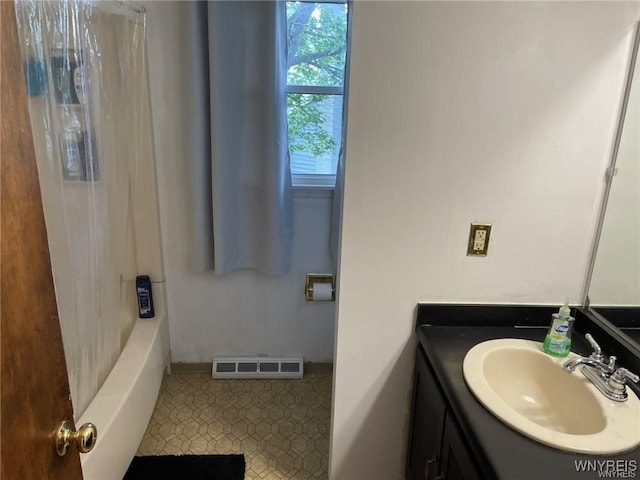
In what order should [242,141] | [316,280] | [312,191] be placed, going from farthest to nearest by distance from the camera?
[316,280]
[312,191]
[242,141]

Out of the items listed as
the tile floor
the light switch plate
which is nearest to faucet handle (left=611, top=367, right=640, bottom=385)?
the light switch plate

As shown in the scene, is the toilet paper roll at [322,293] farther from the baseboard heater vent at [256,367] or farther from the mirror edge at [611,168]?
the mirror edge at [611,168]

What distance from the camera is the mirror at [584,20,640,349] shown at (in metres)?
1.38

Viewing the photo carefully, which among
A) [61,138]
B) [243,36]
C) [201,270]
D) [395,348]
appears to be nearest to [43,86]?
[61,138]

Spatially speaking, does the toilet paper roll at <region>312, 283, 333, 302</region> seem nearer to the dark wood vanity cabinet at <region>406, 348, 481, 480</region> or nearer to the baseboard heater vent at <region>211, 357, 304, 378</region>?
the baseboard heater vent at <region>211, 357, 304, 378</region>

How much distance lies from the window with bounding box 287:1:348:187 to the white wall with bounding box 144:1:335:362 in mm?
195

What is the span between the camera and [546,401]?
137 cm

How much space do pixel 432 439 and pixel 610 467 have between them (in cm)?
54

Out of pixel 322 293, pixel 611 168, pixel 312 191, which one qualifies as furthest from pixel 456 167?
pixel 322 293

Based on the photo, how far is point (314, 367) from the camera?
104 inches

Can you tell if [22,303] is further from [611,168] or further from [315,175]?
[315,175]

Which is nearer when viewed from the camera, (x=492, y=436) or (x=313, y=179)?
(x=492, y=436)

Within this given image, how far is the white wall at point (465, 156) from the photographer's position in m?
1.33

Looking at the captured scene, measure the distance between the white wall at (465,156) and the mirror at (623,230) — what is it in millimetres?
38
